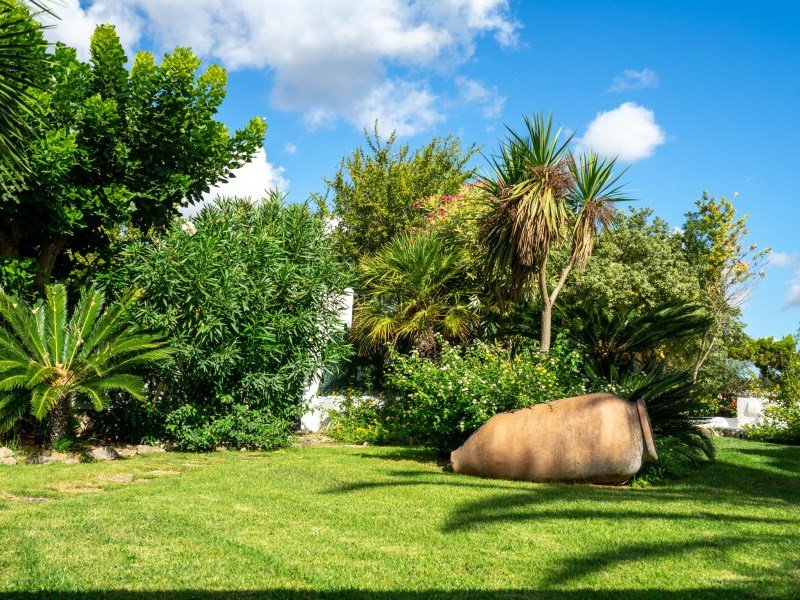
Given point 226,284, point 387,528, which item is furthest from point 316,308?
point 387,528

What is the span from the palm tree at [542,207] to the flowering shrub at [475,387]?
693 millimetres

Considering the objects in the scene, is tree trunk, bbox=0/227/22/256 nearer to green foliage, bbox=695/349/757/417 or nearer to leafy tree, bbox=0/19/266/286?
leafy tree, bbox=0/19/266/286

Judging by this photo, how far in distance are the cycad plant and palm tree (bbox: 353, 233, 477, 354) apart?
651 centimetres

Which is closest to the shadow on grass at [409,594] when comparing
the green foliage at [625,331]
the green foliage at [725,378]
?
the green foliage at [625,331]

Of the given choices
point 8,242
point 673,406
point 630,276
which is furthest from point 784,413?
point 8,242

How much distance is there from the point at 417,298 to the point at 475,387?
652 cm

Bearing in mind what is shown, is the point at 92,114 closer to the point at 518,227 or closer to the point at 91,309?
the point at 91,309

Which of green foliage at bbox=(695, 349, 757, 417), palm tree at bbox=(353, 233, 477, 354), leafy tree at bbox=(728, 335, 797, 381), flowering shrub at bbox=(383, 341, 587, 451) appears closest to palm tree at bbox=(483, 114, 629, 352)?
flowering shrub at bbox=(383, 341, 587, 451)

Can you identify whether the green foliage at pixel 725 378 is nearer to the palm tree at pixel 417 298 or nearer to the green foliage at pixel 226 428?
the palm tree at pixel 417 298

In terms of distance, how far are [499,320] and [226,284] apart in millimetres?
7077

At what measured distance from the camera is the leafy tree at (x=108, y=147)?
10930mm

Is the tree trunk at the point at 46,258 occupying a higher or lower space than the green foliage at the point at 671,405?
higher

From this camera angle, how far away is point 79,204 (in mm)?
11609

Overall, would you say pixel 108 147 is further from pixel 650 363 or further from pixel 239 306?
pixel 650 363
